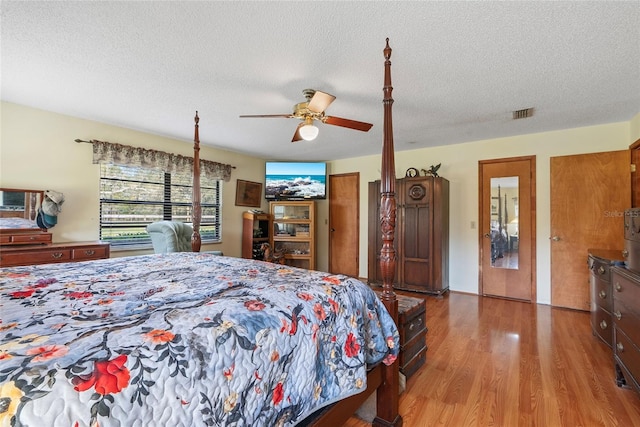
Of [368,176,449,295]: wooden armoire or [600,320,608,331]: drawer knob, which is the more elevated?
[368,176,449,295]: wooden armoire

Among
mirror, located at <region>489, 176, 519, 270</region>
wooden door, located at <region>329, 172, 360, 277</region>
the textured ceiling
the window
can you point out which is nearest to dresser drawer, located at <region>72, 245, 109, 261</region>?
the window

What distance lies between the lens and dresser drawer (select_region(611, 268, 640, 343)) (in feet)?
5.62

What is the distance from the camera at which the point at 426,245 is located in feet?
13.5

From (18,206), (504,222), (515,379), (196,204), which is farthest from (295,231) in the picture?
(515,379)

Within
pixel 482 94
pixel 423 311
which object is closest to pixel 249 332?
pixel 423 311

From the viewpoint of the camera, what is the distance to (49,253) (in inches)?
108

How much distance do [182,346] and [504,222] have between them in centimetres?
431

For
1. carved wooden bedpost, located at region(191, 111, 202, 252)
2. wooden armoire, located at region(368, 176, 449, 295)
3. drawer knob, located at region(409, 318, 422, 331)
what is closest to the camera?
drawer knob, located at region(409, 318, 422, 331)

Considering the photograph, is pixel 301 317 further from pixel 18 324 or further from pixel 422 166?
pixel 422 166

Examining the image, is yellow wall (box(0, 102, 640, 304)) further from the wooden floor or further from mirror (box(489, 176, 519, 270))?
the wooden floor

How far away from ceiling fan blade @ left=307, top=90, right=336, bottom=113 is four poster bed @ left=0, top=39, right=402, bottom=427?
68 cm

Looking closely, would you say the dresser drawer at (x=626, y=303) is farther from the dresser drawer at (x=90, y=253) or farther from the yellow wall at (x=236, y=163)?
the dresser drawer at (x=90, y=253)

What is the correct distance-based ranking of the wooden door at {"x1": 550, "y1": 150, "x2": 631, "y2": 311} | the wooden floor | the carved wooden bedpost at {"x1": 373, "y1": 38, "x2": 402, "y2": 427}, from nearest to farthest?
the carved wooden bedpost at {"x1": 373, "y1": 38, "x2": 402, "y2": 427} → the wooden floor → the wooden door at {"x1": 550, "y1": 150, "x2": 631, "y2": 311}

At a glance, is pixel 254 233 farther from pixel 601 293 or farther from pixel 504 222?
pixel 601 293
